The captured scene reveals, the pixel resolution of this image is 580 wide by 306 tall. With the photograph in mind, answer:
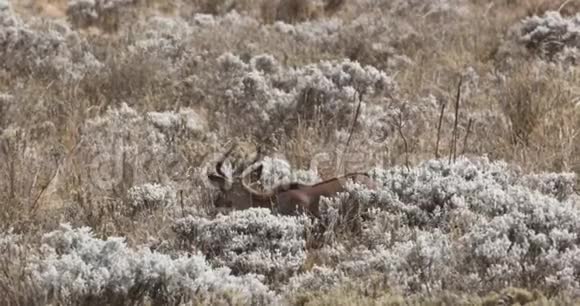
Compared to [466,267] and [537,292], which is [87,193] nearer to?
[466,267]

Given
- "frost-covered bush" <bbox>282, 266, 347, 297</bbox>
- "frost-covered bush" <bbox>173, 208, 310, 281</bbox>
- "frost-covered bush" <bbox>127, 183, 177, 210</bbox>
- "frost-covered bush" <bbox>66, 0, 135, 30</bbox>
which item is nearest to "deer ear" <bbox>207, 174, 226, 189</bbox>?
"frost-covered bush" <bbox>127, 183, 177, 210</bbox>

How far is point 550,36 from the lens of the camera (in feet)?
30.5

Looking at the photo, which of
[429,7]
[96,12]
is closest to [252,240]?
[429,7]

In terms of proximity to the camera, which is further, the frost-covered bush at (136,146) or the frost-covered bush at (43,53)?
the frost-covered bush at (43,53)

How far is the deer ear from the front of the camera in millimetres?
4500

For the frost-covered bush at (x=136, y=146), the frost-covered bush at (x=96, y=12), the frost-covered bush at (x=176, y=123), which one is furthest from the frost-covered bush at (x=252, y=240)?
the frost-covered bush at (x=96, y=12)

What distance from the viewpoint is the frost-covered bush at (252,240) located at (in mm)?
3723

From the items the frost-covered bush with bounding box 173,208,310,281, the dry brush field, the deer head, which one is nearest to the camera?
the dry brush field

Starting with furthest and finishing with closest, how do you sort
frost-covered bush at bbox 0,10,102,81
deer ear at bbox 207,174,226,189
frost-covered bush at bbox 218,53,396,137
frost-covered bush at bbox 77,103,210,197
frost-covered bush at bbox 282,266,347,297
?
frost-covered bush at bbox 0,10,102,81
frost-covered bush at bbox 218,53,396,137
frost-covered bush at bbox 77,103,210,197
deer ear at bbox 207,174,226,189
frost-covered bush at bbox 282,266,347,297

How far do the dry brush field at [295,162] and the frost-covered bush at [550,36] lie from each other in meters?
0.03

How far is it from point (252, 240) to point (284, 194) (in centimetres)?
47

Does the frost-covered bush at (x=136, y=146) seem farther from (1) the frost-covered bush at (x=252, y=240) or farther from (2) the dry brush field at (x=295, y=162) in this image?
(1) the frost-covered bush at (x=252, y=240)

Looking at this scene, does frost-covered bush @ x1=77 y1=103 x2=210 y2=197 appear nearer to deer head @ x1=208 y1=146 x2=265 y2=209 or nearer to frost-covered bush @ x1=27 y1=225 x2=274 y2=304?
deer head @ x1=208 y1=146 x2=265 y2=209

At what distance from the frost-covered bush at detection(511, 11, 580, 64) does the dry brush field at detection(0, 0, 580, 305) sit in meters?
0.03
